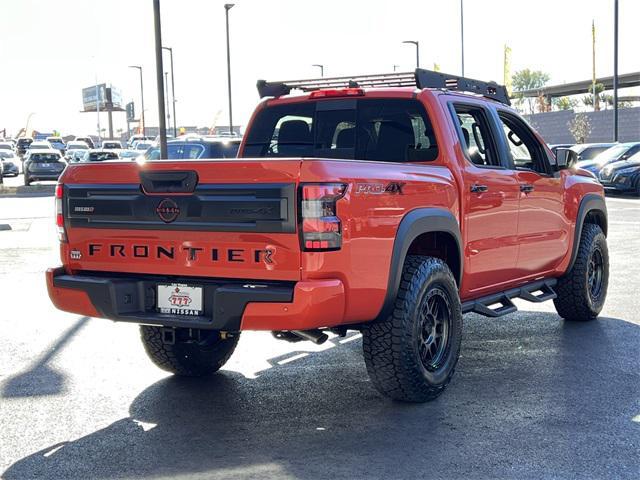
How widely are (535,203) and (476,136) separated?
0.77 metres

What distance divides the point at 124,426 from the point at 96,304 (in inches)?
27.9

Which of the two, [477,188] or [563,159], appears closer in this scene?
[477,188]

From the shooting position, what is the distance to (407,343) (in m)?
5.28

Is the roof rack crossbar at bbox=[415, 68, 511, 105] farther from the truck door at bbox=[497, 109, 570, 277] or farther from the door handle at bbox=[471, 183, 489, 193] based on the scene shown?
the door handle at bbox=[471, 183, 489, 193]

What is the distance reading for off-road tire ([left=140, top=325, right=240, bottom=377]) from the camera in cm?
614

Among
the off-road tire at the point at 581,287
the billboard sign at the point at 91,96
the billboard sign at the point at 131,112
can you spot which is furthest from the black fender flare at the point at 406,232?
the billboard sign at the point at 91,96

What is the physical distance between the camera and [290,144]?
22.5 feet

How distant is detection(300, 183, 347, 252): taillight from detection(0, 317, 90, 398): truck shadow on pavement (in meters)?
2.31

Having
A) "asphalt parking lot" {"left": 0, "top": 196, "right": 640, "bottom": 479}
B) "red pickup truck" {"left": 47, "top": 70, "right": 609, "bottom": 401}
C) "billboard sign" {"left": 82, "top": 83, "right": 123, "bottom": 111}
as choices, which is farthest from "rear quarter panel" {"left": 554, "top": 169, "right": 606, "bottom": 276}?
"billboard sign" {"left": 82, "top": 83, "right": 123, "bottom": 111}

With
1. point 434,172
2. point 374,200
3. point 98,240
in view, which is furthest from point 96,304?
point 434,172

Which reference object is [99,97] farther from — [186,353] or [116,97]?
[186,353]

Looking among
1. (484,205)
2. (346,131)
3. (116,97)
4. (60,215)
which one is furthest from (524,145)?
(116,97)

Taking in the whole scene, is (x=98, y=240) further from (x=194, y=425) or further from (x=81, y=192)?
(x=194, y=425)

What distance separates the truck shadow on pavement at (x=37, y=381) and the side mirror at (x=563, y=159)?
4177mm
